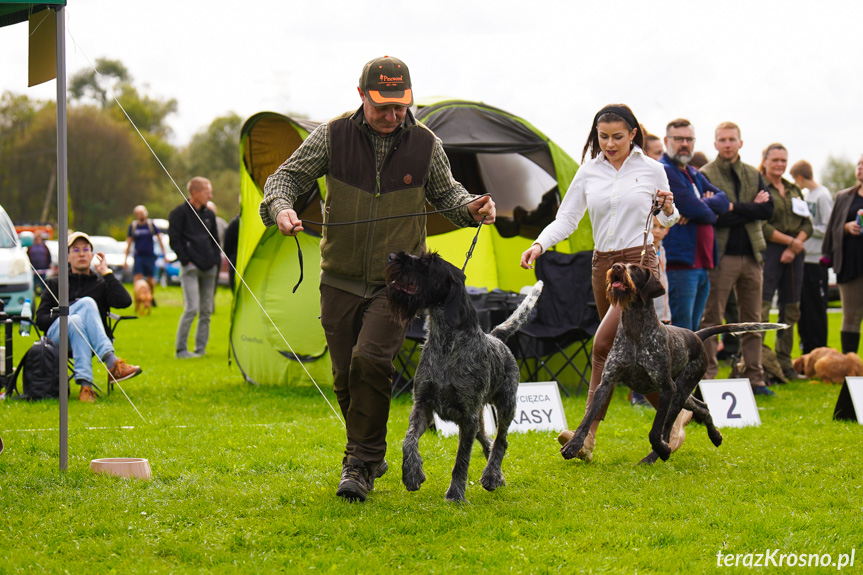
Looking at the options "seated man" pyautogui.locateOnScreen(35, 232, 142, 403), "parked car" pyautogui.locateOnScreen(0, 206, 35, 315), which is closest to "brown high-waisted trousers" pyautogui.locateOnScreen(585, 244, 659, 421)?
"seated man" pyautogui.locateOnScreen(35, 232, 142, 403)

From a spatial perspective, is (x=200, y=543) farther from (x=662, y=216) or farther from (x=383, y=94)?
(x=662, y=216)

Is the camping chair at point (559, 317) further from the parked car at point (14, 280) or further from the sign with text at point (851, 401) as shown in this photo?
the parked car at point (14, 280)

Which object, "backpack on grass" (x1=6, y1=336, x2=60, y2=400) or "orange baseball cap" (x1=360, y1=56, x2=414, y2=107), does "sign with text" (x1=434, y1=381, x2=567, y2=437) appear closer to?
"orange baseball cap" (x1=360, y1=56, x2=414, y2=107)

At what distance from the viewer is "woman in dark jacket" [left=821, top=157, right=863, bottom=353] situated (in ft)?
27.2

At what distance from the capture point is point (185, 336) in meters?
10.7

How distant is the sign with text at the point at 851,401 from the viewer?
6324 millimetres

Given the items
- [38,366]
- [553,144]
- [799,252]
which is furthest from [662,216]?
[38,366]

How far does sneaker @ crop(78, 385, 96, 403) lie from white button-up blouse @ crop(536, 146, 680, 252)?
424 centimetres

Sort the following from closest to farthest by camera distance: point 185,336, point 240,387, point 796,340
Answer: point 240,387
point 185,336
point 796,340

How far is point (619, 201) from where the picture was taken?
5.04 meters

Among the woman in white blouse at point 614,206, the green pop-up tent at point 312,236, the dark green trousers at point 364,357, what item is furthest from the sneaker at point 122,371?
the woman in white blouse at point 614,206

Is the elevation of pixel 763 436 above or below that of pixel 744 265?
below

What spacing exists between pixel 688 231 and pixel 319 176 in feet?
12.5

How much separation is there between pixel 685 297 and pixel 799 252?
2238mm
